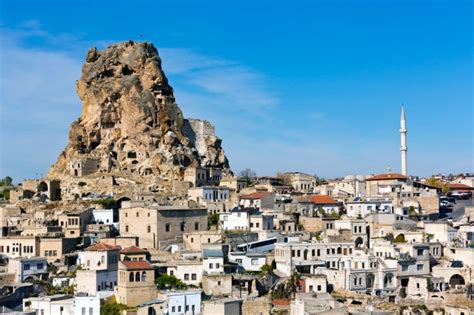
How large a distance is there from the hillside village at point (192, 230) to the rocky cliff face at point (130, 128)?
0.45 feet

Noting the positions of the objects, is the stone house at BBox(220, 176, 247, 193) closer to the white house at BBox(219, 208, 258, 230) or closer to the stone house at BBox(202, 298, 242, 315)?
the white house at BBox(219, 208, 258, 230)

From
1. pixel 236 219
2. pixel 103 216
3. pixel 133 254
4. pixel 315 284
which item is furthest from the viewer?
pixel 103 216

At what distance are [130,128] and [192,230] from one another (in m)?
25.3

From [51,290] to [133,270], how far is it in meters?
6.34

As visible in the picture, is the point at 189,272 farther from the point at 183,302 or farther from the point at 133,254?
the point at 183,302

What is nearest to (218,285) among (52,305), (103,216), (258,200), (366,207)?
(52,305)

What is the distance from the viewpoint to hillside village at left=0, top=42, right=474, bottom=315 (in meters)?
42.8

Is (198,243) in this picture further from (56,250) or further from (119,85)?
(119,85)

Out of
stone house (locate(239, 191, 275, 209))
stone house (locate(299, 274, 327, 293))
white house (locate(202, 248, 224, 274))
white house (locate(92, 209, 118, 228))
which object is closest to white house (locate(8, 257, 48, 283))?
white house (locate(202, 248, 224, 274))

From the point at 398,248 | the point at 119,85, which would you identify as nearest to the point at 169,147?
the point at 119,85

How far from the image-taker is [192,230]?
55062 millimetres

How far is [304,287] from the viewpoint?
44.7 metres

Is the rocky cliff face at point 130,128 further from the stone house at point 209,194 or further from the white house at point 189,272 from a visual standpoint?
the white house at point 189,272

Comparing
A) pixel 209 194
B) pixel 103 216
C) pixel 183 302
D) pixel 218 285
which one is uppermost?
pixel 209 194
